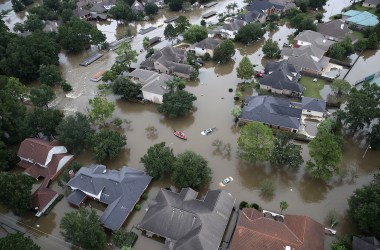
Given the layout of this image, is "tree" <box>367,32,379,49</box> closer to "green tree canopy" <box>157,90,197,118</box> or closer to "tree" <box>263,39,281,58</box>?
"tree" <box>263,39,281,58</box>

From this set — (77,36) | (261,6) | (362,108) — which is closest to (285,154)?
(362,108)

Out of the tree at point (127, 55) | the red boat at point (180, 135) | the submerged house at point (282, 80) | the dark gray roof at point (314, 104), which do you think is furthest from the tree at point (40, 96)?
the dark gray roof at point (314, 104)

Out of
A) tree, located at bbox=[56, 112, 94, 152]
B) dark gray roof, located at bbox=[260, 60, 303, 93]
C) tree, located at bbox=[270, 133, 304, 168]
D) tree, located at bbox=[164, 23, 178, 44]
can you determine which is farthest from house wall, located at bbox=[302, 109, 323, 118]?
tree, located at bbox=[164, 23, 178, 44]

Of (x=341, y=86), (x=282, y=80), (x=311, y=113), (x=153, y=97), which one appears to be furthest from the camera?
(x=153, y=97)

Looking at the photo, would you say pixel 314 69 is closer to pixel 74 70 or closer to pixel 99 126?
pixel 99 126

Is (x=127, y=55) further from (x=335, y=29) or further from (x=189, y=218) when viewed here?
(x=335, y=29)

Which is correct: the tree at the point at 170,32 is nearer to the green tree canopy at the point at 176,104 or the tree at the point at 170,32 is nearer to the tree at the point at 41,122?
the green tree canopy at the point at 176,104

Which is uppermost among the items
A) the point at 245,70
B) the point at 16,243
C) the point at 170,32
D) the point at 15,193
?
the point at 16,243
